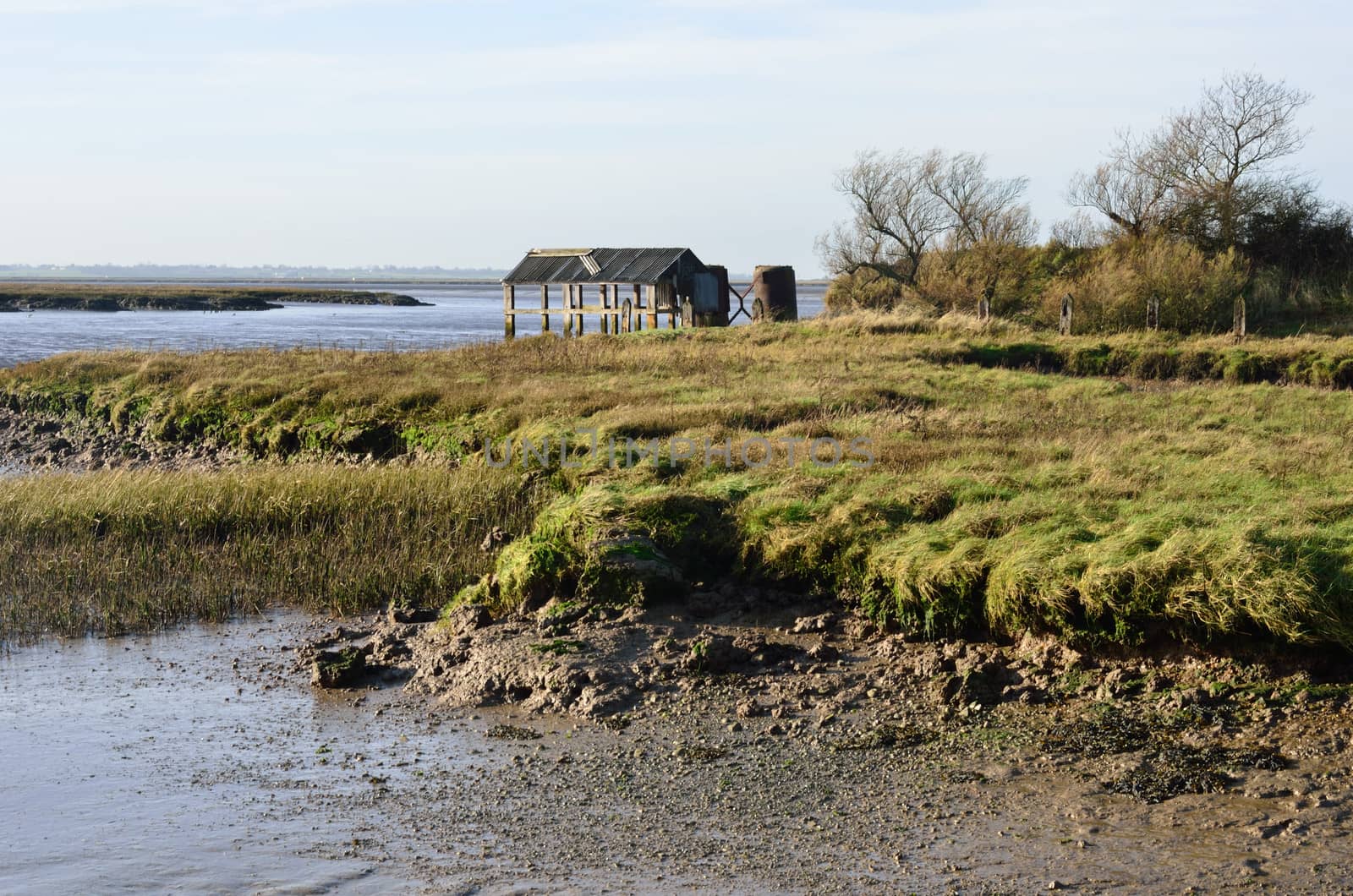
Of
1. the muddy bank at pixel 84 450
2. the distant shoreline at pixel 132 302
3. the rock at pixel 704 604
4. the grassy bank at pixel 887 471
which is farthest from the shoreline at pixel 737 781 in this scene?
the distant shoreline at pixel 132 302

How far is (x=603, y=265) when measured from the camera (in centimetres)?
3619

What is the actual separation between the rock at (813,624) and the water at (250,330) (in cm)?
1994

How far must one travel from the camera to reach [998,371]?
65.6 ft

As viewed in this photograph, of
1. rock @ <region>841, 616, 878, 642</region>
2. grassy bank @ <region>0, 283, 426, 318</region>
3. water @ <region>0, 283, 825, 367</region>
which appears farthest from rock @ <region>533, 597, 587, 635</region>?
grassy bank @ <region>0, 283, 426, 318</region>

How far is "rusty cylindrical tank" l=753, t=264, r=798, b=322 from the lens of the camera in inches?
1361

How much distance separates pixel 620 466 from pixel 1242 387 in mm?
10370

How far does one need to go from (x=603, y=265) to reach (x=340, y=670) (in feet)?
94.9

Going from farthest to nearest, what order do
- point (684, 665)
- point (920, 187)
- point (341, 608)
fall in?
point (920, 187) < point (341, 608) < point (684, 665)

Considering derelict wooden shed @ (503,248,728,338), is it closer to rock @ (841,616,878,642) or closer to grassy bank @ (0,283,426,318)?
rock @ (841,616,878,642)

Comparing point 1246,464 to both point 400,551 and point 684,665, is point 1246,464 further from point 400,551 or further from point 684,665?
point 400,551

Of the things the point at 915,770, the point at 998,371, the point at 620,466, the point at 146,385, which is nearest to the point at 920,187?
the point at 998,371

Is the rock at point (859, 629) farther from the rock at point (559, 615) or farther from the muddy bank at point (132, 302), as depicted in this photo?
the muddy bank at point (132, 302)

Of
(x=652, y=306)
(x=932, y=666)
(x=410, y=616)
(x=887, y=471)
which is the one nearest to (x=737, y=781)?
(x=932, y=666)

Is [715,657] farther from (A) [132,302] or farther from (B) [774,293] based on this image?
(A) [132,302]
